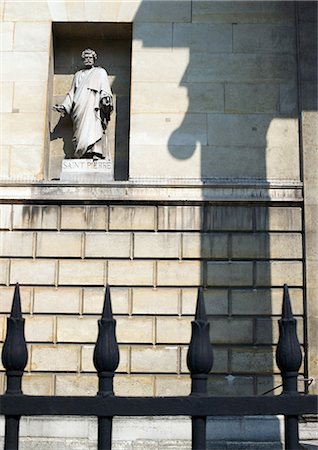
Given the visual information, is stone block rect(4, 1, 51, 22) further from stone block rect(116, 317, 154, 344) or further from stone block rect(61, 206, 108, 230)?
stone block rect(116, 317, 154, 344)

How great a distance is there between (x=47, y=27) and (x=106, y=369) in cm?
962

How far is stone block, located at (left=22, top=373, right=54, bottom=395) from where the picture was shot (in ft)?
31.8

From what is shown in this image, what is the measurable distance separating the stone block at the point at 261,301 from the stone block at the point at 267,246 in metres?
0.53

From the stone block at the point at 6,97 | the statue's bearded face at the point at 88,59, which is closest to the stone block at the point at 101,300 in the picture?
the stone block at the point at 6,97

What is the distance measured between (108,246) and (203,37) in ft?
12.7

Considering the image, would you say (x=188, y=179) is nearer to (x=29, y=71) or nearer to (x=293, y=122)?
(x=293, y=122)

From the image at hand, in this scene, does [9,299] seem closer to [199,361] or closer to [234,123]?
[234,123]

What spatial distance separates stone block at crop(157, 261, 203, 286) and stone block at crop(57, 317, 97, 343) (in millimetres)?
1210

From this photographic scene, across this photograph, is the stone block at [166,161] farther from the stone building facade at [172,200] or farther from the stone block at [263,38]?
the stone block at [263,38]

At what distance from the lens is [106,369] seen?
2479mm

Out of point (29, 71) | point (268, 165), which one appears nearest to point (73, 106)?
point (29, 71)

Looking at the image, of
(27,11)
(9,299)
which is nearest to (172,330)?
(9,299)

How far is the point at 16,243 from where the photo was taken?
10.2m

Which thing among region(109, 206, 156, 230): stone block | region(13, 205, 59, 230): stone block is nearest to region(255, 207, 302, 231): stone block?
region(109, 206, 156, 230): stone block
